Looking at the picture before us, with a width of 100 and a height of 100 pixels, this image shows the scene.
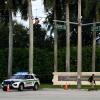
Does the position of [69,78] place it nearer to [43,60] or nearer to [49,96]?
[43,60]

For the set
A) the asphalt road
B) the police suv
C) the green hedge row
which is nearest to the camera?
the asphalt road

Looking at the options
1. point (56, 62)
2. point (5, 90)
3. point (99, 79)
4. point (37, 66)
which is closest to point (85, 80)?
point (99, 79)

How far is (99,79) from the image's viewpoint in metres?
65.1

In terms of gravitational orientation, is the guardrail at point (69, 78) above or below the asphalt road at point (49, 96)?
below

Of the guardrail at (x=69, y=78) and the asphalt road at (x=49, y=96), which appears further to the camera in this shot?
the guardrail at (x=69, y=78)

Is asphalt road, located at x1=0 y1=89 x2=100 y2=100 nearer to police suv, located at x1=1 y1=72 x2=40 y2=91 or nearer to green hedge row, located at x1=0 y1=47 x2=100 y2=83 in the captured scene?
police suv, located at x1=1 y1=72 x2=40 y2=91

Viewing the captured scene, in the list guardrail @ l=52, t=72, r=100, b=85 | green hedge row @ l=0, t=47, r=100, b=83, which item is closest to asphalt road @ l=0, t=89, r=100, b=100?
guardrail @ l=52, t=72, r=100, b=85

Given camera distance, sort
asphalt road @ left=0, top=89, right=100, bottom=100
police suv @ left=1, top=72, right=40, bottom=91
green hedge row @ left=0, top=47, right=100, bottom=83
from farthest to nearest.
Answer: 1. green hedge row @ left=0, top=47, right=100, bottom=83
2. police suv @ left=1, top=72, right=40, bottom=91
3. asphalt road @ left=0, top=89, right=100, bottom=100

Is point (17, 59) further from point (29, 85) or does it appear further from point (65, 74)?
point (29, 85)

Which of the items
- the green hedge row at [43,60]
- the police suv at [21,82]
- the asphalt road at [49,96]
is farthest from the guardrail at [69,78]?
the asphalt road at [49,96]

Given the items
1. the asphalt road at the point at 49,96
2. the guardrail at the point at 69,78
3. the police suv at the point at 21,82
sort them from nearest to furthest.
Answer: the asphalt road at the point at 49,96 < the police suv at the point at 21,82 < the guardrail at the point at 69,78

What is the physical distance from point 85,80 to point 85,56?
10631 mm

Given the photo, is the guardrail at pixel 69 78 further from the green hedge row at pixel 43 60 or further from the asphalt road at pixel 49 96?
the asphalt road at pixel 49 96

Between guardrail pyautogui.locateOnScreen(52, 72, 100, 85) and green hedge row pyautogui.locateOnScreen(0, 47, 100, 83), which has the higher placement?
green hedge row pyautogui.locateOnScreen(0, 47, 100, 83)
